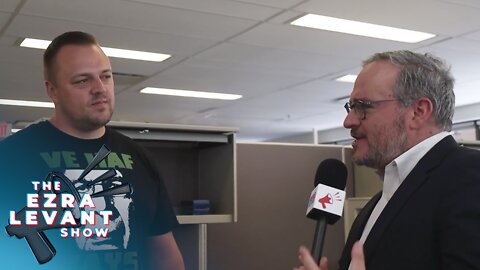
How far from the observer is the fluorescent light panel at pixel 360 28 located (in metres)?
4.17

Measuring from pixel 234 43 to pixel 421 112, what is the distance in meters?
3.61

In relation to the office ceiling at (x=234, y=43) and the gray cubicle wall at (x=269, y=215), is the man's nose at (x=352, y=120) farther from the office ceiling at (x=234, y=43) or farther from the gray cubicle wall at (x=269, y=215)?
the office ceiling at (x=234, y=43)

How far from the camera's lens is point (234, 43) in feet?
15.5

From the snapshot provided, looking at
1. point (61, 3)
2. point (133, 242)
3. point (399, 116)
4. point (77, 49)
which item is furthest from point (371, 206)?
point (61, 3)

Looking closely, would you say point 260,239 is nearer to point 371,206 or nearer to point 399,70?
point 371,206

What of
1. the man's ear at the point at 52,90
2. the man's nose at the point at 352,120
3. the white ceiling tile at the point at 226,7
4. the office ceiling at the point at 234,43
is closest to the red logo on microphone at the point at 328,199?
the man's nose at the point at 352,120

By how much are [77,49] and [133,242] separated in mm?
455

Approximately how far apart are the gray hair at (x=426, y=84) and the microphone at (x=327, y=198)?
240 mm

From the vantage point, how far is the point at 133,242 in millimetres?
1346

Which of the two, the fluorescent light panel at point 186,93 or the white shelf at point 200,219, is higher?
the fluorescent light panel at point 186,93

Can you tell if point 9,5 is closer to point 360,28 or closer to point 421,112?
point 360,28

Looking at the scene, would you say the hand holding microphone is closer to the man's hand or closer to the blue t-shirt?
the man's hand

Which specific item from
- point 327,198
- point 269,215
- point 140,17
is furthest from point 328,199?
point 140,17

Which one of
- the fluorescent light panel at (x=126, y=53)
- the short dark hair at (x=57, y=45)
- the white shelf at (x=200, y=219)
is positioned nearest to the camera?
the short dark hair at (x=57, y=45)
